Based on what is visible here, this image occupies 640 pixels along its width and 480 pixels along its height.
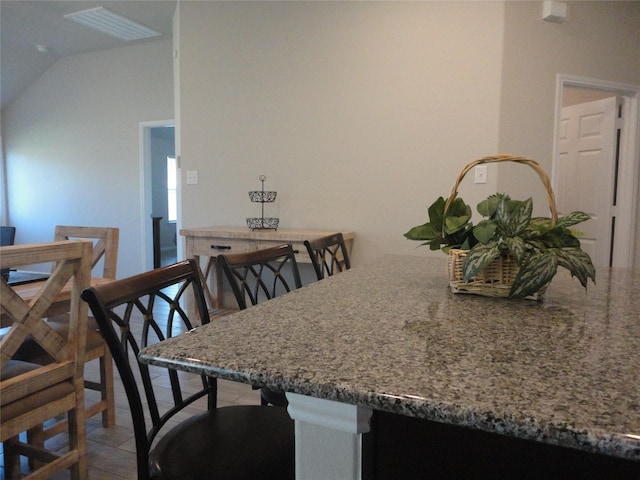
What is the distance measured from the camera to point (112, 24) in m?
4.57

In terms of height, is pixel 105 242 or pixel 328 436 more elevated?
pixel 105 242

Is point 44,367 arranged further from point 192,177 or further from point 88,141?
point 88,141

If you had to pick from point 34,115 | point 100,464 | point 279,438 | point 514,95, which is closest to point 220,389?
point 100,464

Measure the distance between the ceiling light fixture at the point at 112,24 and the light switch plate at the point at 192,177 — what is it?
1.75 meters

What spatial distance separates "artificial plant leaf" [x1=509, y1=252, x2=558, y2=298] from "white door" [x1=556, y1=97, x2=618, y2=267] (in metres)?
3.01

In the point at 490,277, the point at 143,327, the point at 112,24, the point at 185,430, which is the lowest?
the point at 185,430

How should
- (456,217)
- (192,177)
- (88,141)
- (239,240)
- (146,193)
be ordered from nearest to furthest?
(456,217) < (239,240) < (192,177) < (146,193) < (88,141)

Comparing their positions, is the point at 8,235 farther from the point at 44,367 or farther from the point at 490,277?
the point at 490,277

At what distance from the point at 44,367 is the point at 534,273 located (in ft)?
5.19

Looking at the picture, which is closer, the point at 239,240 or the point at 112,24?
the point at 239,240

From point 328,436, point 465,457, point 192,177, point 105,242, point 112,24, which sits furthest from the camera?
point 112,24

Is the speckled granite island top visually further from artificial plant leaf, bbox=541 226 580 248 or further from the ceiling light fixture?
the ceiling light fixture

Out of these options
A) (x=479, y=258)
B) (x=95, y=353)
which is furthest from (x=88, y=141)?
(x=479, y=258)

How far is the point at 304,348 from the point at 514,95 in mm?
2974
